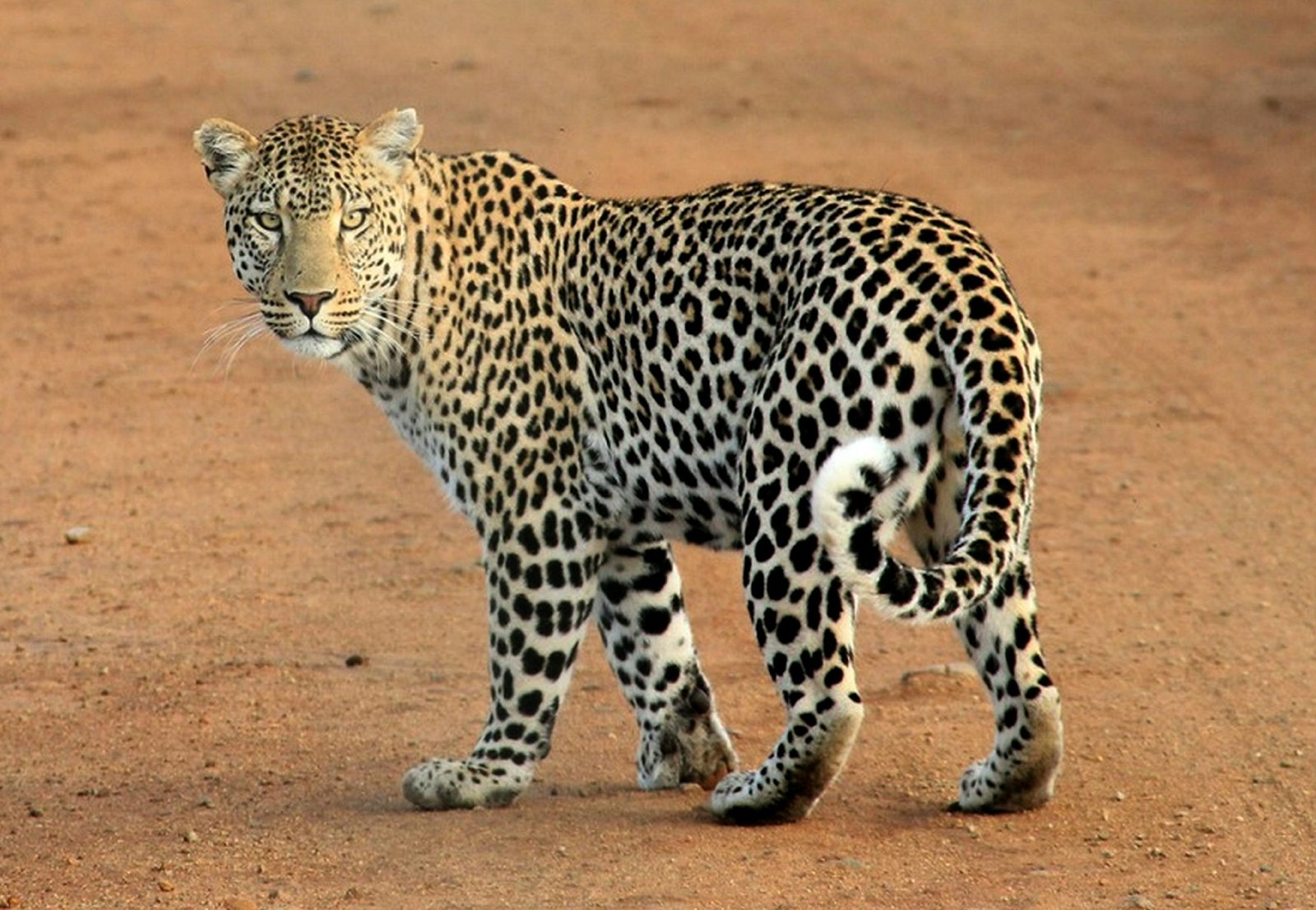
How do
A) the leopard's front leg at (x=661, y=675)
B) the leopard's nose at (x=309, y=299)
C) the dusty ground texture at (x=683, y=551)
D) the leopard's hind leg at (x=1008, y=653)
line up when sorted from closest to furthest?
1. the leopard's hind leg at (x=1008, y=653)
2. the dusty ground texture at (x=683, y=551)
3. the leopard's nose at (x=309, y=299)
4. the leopard's front leg at (x=661, y=675)

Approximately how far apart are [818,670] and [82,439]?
6.45 meters

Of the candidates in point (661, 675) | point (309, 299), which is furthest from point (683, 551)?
point (309, 299)

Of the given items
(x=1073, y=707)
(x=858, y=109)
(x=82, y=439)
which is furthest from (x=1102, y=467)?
(x=858, y=109)

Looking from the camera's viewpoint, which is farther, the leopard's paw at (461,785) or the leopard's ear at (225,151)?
the leopard's ear at (225,151)

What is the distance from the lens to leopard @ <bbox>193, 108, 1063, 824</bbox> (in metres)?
7.43

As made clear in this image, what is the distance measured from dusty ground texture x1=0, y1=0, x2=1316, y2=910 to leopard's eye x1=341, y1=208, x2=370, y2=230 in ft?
5.84

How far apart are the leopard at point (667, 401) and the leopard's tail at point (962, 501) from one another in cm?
1

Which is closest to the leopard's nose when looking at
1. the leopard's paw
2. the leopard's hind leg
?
the leopard's paw

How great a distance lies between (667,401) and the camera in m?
8.16

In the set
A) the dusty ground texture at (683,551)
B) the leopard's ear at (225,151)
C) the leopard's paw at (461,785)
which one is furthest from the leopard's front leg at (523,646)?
the leopard's ear at (225,151)

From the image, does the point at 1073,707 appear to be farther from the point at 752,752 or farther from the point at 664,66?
the point at 664,66

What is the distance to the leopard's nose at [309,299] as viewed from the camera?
826cm

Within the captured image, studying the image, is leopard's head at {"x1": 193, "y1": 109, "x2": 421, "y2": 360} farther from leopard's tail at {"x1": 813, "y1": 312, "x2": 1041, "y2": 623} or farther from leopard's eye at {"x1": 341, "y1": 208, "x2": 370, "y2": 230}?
leopard's tail at {"x1": 813, "y1": 312, "x2": 1041, "y2": 623}

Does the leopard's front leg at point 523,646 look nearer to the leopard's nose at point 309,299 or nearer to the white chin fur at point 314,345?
the white chin fur at point 314,345
